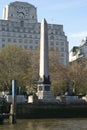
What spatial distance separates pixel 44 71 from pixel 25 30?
7745 centimetres

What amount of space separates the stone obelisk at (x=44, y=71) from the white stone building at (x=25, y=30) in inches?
2762

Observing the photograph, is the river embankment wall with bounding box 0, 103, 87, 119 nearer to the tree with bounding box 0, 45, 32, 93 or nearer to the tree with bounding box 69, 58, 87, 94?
the tree with bounding box 0, 45, 32, 93

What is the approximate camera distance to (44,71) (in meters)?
80.2

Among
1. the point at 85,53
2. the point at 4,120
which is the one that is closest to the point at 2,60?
the point at 4,120

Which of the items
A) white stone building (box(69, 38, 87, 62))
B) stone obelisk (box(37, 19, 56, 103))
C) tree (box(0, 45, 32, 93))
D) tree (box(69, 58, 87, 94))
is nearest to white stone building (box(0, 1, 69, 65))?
white stone building (box(69, 38, 87, 62))

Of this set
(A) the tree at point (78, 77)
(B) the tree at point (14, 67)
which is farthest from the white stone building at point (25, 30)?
(B) the tree at point (14, 67)

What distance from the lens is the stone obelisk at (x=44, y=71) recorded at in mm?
79875

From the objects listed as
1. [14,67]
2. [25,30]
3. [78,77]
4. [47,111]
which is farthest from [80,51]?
[47,111]

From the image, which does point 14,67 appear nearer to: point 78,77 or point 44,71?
point 78,77

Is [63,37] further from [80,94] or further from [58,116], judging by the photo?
[58,116]

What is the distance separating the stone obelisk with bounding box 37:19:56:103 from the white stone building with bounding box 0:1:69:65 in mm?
70157

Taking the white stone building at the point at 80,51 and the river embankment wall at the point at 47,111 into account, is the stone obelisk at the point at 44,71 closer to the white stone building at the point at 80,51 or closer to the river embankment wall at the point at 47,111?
the river embankment wall at the point at 47,111

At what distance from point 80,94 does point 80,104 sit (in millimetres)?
26785

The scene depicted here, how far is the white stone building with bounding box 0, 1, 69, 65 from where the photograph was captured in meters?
154
